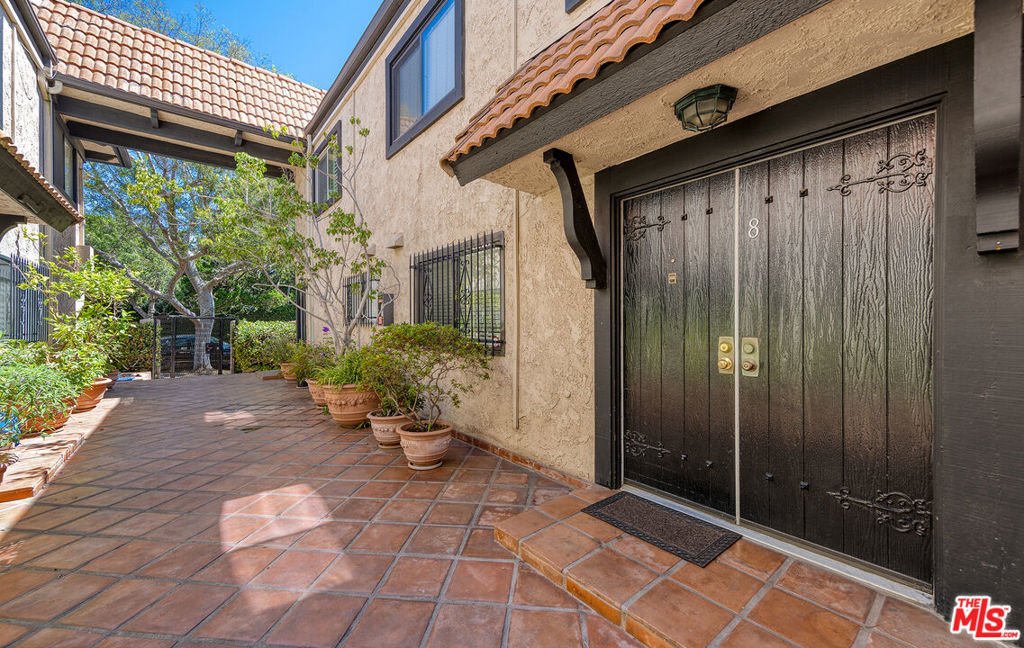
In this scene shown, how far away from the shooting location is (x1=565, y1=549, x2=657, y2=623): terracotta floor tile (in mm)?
1821

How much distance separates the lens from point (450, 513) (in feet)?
9.21

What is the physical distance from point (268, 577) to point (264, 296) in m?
19.9

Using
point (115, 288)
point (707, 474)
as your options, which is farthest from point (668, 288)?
point (115, 288)

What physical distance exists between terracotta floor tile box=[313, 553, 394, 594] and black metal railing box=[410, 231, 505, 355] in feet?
7.08

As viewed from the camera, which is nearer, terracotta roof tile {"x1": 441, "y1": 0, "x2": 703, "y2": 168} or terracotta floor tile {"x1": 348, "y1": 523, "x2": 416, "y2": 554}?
terracotta roof tile {"x1": 441, "y1": 0, "x2": 703, "y2": 168}

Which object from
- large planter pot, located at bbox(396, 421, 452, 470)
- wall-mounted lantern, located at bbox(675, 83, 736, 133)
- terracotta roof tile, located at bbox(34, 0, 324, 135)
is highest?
terracotta roof tile, located at bbox(34, 0, 324, 135)

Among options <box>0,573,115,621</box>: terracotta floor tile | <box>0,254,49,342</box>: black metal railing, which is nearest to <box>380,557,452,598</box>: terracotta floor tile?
Result: <box>0,573,115,621</box>: terracotta floor tile

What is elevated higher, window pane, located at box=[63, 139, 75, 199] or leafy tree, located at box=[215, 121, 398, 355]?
window pane, located at box=[63, 139, 75, 199]

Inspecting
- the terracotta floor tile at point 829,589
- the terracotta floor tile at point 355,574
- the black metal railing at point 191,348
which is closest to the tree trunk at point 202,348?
the black metal railing at point 191,348

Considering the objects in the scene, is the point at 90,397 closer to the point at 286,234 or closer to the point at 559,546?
the point at 286,234

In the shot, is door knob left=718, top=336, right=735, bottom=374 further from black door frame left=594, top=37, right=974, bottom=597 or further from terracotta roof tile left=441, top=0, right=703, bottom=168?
terracotta roof tile left=441, top=0, right=703, bottom=168

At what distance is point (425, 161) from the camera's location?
5148 millimetres

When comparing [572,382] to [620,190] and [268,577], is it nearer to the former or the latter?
[620,190]

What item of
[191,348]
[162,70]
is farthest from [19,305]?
[191,348]
